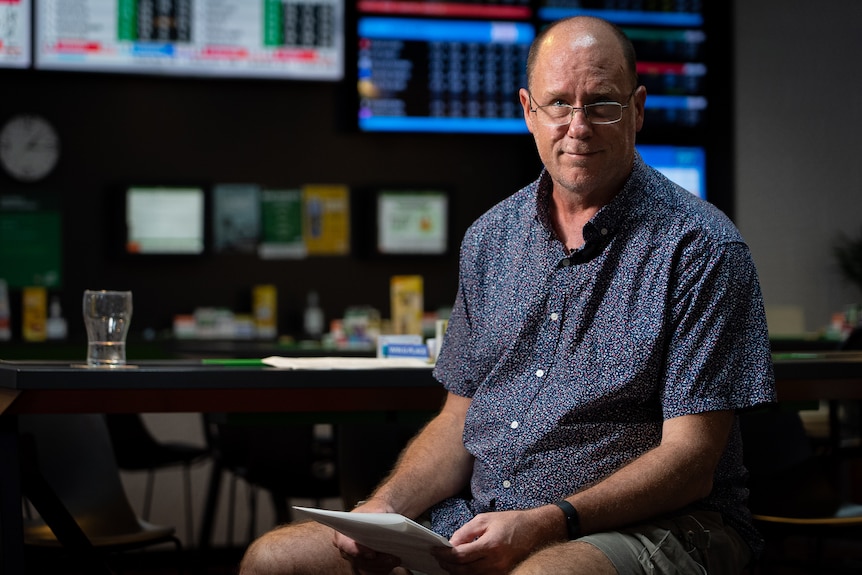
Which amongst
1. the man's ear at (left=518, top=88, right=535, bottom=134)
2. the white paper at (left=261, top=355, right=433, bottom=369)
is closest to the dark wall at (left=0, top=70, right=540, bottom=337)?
the white paper at (left=261, top=355, right=433, bottom=369)

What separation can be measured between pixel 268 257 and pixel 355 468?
338 centimetres

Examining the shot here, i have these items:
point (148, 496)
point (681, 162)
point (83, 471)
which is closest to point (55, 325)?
point (148, 496)

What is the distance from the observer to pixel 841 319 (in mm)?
5789

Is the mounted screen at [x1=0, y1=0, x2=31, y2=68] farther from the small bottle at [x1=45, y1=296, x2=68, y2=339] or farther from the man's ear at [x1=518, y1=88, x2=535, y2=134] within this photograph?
the man's ear at [x1=518, y1=88, x2=535, y2=134]

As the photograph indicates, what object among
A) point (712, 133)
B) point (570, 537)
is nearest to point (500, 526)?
point (570, 537)

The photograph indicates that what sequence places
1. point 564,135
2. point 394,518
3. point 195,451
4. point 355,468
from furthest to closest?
1. point 195,451
2. point 355,468
3. point 564,135
4. point 394,518

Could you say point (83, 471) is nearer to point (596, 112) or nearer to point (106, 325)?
point (106, 325)

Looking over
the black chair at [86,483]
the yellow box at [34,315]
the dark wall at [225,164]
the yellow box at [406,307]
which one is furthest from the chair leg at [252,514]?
the black chair at [86,483]

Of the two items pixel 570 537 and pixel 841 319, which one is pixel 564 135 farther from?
pixel 841 319

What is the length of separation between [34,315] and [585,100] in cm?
409

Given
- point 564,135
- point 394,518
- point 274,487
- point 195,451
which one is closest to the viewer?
point 394,518

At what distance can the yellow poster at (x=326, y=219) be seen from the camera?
5.85 metres

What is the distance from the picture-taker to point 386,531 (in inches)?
63.2

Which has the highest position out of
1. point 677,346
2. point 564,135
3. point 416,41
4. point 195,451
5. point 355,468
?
point 416,41
